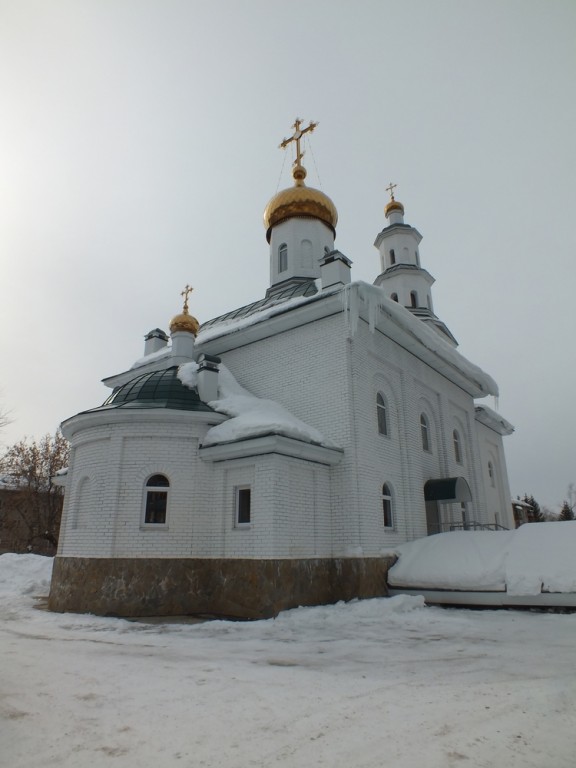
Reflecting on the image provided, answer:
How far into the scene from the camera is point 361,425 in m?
11.7

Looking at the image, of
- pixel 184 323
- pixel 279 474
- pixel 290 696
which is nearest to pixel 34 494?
pixel 184 323

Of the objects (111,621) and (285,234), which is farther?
(285,234)

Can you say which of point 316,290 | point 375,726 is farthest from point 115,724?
point 316,290

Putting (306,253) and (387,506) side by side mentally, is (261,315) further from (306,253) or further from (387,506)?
(306,253)

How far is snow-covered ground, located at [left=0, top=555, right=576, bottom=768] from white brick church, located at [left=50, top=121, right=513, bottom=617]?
6.02 ft

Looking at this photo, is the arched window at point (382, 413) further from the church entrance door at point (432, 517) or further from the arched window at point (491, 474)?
the arched window at point (491, 474)

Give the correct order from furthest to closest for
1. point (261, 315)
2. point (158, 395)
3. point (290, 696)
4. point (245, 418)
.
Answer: point (261, 315) → point (158, 395) → point (245, 418) → point (290, 696)

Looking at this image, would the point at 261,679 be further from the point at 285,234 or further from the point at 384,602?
the point at 285,234

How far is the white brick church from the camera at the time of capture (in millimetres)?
9680

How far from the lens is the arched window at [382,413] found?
13.0 metres

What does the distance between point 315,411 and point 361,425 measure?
1.11 metres

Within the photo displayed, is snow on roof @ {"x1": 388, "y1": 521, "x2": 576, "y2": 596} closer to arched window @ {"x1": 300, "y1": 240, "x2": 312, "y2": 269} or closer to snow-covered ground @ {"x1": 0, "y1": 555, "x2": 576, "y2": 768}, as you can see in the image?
snow-covered ground @ {"x1": 0, "y1": 555, "x2": 576, "y2": 768}

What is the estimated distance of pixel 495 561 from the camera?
412 inches

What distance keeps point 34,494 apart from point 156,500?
65.7ft
